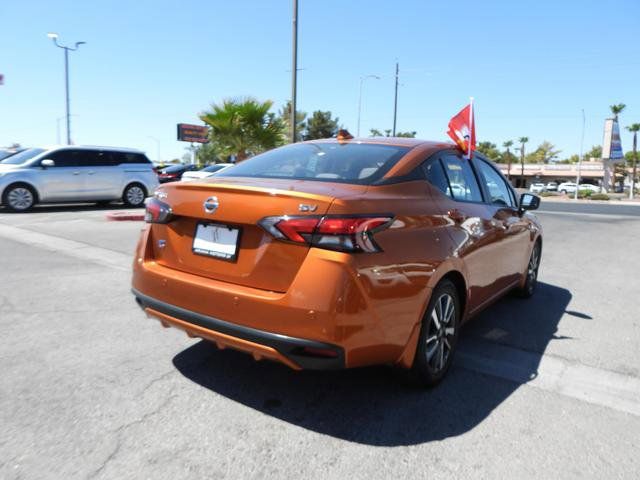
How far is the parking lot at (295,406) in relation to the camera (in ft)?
7.93

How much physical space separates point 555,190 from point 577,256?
67.6 m

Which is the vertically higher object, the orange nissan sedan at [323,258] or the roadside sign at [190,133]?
the roadside sign at [190,133]

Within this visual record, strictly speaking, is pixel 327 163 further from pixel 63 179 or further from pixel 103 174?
pixel 103 174

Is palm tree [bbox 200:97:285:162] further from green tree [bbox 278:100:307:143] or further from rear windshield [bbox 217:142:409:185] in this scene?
rear windshield [bbox 217:142:409:185]

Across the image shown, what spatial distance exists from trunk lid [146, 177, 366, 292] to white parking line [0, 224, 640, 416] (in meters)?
1.76

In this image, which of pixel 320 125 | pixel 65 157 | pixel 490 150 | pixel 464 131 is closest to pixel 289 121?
pixel 65 157

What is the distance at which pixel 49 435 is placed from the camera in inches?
101

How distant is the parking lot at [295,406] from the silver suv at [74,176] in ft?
28.6

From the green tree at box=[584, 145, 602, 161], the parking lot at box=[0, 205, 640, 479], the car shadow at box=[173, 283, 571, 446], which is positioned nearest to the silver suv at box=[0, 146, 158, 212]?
the parking lot at box=[0, 205, 640, 479]

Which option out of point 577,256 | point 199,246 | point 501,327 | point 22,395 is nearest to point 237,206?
point 199,246

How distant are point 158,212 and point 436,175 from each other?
5.89ft

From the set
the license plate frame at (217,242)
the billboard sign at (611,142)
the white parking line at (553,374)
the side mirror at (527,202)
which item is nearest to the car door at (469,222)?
the white parking line at (553,374)

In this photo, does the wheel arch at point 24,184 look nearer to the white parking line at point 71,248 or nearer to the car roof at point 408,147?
the white parking line at point 71,248

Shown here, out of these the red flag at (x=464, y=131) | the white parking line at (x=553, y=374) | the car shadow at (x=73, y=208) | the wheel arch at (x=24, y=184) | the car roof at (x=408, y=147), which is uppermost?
the red flag at (x=464, y=131)
